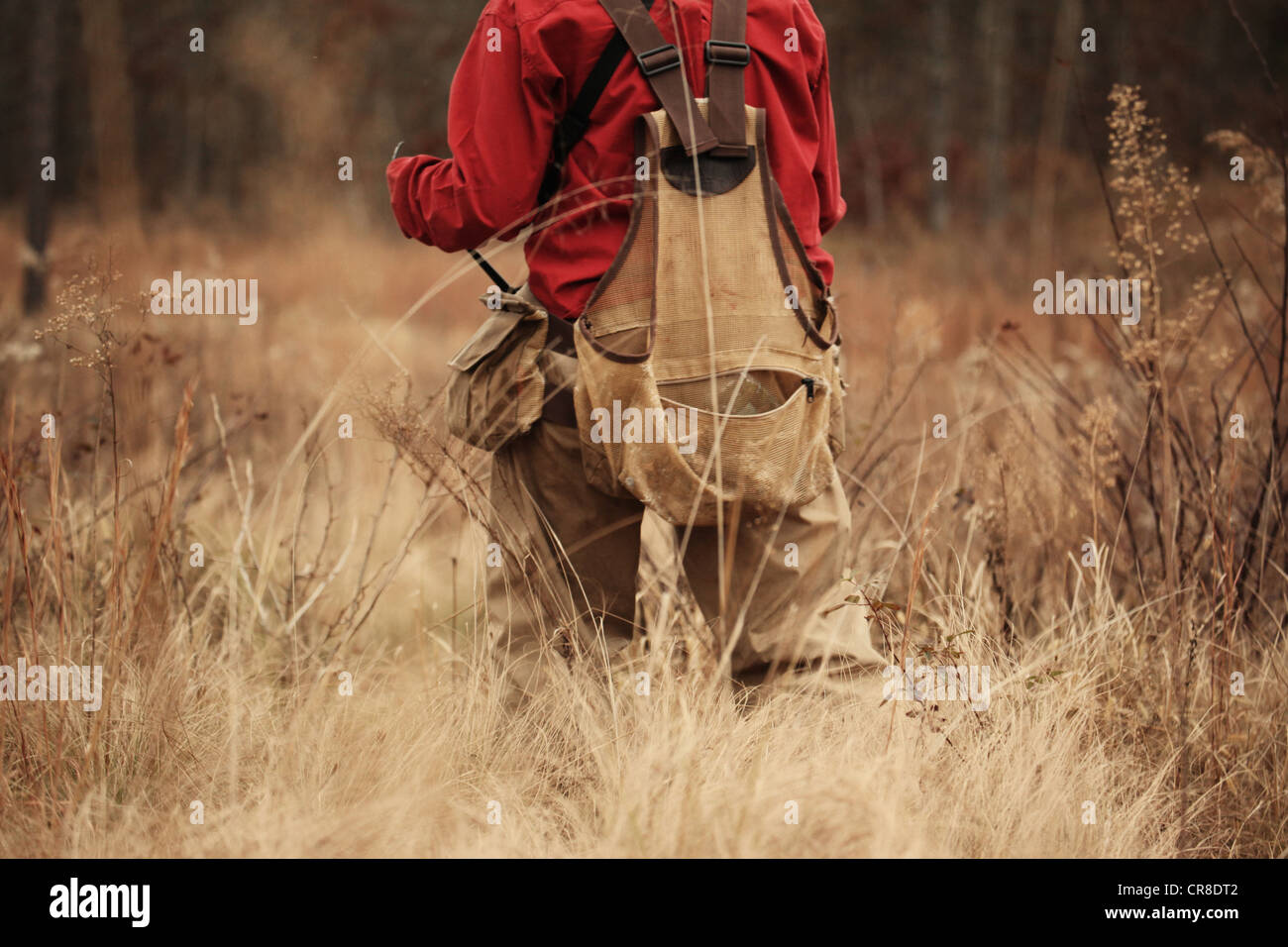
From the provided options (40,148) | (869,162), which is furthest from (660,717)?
(869,162)

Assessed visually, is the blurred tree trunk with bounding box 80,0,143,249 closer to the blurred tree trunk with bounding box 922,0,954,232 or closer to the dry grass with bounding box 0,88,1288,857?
the dry grass with bounding box 0,88,1288,857

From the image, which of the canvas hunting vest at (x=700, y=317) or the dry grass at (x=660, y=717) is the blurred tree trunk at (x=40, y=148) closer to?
the dry grass at (x=660, y=717)

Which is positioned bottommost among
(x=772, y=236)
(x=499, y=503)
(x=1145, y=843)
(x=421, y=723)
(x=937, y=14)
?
(x=1145, y=843)

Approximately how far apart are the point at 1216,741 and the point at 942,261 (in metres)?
9.05

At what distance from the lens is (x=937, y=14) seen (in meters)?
12.1

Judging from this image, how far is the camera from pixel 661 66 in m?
1.82

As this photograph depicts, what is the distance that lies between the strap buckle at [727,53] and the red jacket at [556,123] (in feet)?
0.14

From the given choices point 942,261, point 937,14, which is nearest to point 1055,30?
point 937,14

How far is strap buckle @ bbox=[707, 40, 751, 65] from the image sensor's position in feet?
6.04

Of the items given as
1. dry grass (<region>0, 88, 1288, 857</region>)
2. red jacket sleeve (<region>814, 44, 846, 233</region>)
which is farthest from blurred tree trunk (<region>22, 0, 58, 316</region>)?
red jacket sleeve (<region>814, 44, 846, 233</region>)

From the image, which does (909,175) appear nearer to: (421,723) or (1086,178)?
(1086,178)

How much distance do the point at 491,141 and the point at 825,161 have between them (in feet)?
2.24

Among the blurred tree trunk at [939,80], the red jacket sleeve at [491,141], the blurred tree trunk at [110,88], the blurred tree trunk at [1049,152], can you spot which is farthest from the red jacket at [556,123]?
the blurred tree trunk at [939,80]

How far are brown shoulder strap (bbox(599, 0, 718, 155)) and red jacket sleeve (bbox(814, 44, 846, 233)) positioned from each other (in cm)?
38
